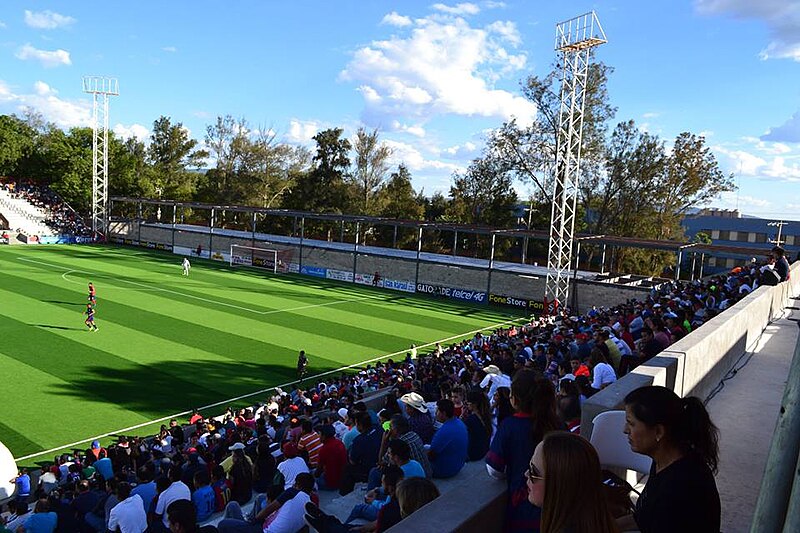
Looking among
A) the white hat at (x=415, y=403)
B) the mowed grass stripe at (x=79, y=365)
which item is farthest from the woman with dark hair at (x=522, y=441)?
the mowed grass stripe at (x=79, y=365)

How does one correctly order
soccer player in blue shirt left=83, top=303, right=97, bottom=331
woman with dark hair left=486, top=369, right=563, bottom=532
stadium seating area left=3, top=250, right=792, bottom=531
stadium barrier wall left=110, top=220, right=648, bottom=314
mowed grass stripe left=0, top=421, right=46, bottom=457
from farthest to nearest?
stadium barrier wall left=110, top=220, right=648, bottom=314 < soccer player in blue shirt left=83, top=303, right=97, bottom=331 < mowed grass stripe left=0, top=421, right=46, bottom=457 < stadium seating area left=3, top=250, right=792, bottom=531 < woman with dark hair left=486, top=369, right=563, bottom=532

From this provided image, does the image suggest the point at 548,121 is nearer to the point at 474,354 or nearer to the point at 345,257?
the point at 345,257

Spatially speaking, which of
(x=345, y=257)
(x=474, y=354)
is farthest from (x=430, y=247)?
(x=474, y=354)

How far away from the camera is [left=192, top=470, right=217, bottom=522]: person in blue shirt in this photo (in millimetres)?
8227

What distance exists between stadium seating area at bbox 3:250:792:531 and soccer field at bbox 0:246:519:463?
3345 mm

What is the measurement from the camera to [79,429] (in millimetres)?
15594

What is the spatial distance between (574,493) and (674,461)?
96 centimetres

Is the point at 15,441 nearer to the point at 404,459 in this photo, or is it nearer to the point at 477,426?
the point at 477,426

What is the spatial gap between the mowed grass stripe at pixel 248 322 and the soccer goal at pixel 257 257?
49.5 feet

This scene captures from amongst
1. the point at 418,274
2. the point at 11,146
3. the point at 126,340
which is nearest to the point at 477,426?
the point at 126,340

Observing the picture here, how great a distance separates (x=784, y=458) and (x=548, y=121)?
167 ft

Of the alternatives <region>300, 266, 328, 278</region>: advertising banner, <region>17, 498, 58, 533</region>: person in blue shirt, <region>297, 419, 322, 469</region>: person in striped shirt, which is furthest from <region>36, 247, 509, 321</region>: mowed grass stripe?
<region>17, 498, 58, 533</region>: person in blue shirt

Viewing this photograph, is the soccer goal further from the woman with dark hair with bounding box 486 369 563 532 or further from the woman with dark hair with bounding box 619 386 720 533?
the woman with dark hair with bounding box 619 386 720 533

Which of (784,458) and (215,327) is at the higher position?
(784,458)
